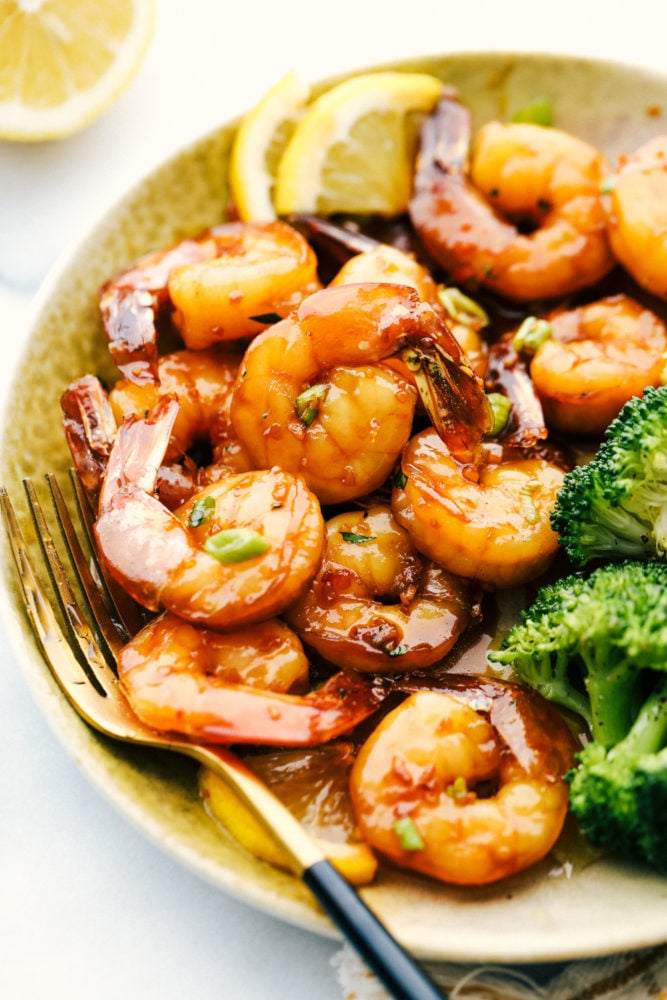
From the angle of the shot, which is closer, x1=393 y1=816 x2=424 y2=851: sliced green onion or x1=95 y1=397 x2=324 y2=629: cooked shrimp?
x1=393 y1=816 x2=424 y2=851: sliced green onion

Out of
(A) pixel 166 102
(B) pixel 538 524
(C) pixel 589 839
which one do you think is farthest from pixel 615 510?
(A) pixel 166 102

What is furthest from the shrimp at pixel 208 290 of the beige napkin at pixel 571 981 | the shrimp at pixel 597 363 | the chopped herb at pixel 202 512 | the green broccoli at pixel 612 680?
the beige napkin at pixel 571 981

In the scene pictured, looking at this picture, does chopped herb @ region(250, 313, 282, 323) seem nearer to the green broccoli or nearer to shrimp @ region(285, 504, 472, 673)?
shrimp @ region(285, 504, 472, 673)

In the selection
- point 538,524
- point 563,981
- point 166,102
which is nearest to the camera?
point 563,981

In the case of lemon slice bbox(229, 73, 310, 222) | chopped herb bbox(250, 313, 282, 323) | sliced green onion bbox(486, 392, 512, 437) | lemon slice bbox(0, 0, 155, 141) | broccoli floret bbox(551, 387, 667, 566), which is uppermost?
lemon slice bbox(0, 0, 155, 141)

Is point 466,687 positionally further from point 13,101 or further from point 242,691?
point 13,101

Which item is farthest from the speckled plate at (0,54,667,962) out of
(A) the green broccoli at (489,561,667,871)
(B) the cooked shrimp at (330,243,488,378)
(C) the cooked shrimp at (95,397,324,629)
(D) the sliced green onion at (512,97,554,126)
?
(B) the cooked shrimp at (330,243,488,378)
